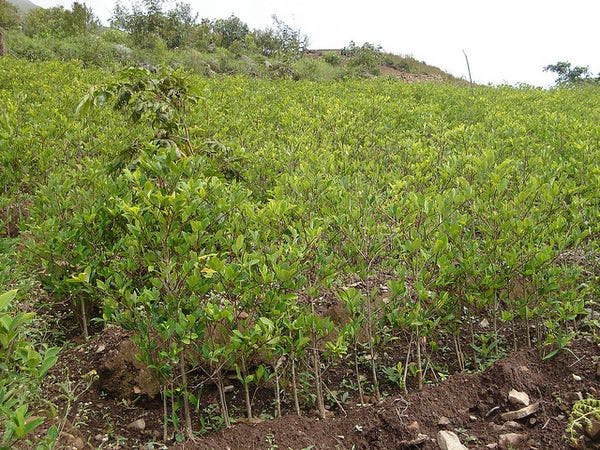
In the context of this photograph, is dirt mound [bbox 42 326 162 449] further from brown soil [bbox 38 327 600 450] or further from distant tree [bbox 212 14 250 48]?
distant tree [bbox 212 14 250 48]

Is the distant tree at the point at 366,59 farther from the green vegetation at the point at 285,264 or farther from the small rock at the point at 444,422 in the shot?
the small rock at the point at 444,422

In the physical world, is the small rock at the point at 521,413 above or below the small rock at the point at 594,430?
below

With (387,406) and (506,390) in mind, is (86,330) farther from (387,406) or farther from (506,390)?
(506,390)

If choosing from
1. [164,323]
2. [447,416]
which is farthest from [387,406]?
[164,323]

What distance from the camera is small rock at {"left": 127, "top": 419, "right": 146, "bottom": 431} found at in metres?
2.58

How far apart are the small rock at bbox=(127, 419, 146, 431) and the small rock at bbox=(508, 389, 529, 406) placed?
1.70 metres

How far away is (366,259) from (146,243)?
3.48 feet

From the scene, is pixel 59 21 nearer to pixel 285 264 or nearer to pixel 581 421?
pixel 285 264

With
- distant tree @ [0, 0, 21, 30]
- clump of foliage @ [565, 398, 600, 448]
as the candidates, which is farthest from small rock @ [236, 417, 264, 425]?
distant tree @ [0, 0, 21, 30]

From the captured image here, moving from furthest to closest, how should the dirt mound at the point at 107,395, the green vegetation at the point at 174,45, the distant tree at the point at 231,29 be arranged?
the distant tree at the point at 231,29, the green vegetation at the point at 174,45, the dirt mound at the point at 107,395

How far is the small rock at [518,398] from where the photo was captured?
2.56 metres

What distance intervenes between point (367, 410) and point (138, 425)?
1058 mm

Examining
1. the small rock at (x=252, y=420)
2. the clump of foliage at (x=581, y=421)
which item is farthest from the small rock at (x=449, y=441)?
the small rock at (x=252, y=420)

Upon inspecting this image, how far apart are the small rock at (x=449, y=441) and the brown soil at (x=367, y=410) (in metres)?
0.05
